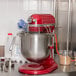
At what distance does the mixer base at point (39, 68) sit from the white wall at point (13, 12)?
437mm

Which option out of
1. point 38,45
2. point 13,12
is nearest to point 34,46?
point 38,45

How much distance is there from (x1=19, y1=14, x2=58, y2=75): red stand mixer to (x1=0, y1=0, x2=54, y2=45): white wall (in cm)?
34

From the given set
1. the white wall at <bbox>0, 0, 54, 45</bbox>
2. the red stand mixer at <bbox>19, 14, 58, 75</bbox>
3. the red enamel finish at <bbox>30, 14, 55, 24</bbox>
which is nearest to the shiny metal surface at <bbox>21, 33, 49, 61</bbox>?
the red stand mixer at <bbox>19, 14, 58, 75</bbox>

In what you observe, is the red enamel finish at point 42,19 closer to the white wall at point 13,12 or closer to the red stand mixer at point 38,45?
the red stand mixer at point 38,45

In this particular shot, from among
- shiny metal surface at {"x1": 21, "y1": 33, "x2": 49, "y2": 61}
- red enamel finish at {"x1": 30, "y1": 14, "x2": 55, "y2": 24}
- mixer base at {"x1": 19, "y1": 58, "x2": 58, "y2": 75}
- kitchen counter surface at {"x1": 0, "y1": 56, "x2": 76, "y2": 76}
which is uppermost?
red enamel finish at {"x1": 30, "y1": 14, "x2": 55, "y2": 24}

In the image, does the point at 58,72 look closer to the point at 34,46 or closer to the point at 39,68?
the point at 39,68

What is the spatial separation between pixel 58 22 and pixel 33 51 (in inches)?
26.8

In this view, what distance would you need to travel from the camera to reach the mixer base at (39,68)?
1.24m

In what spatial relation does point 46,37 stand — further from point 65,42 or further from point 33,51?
point 65,42

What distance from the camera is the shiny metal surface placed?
1.25 m

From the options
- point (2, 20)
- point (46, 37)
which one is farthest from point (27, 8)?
point (46, 37)

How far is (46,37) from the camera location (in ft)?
4.25

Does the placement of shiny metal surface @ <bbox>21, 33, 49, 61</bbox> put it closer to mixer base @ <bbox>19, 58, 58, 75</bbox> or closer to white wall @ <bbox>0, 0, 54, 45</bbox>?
mixer base @ <bbox>19, 58, 58, 75</bbox>

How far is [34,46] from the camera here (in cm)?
125
